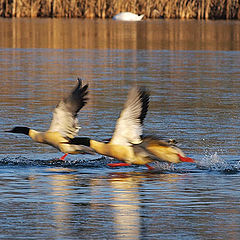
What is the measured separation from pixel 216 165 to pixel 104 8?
2071 inches

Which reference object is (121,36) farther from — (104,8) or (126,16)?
(104,8)

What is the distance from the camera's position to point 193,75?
25969 mm

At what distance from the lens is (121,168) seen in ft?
39.7

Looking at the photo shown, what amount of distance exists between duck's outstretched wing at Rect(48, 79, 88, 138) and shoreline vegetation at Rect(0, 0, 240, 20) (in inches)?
1948

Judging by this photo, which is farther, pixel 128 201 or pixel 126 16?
pixel 126 16

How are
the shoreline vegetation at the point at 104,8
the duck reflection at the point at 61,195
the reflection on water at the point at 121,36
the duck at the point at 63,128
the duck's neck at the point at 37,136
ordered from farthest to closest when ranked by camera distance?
the shoreline vegetation at the point at 104,8 → the reflection on water at the point at 121,36 → the duck's neck at the point at 37,136 → the duck at the point at 63,128 → the duck reflection at the point at 61,195

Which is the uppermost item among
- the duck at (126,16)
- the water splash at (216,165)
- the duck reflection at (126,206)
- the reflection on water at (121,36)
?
the duck reflection at (126,206)

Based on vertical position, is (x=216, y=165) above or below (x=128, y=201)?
below

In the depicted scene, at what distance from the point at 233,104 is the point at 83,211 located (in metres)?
10.3

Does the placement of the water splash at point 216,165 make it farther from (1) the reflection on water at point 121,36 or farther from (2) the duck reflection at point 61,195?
(1) the reflection on water at point 121,36

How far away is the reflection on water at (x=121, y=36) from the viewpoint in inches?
1559

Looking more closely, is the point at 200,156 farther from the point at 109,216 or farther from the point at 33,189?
the point at 109,216

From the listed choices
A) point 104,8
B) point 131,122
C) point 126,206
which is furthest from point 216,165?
point 104,8

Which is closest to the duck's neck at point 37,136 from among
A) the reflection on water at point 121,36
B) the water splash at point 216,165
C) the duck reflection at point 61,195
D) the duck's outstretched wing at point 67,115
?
the duck's outstretched wing at point 67,115
